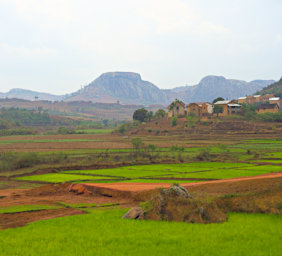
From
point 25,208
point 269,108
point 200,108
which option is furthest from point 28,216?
point 269,108

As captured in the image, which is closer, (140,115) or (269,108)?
(269,108)

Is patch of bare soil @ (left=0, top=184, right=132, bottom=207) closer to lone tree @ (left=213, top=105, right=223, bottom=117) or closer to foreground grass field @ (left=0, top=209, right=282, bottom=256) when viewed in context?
foreground grass field @ (left=0, top=209, right=282, bottom=256)

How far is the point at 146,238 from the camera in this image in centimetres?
1434

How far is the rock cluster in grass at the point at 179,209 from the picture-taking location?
17188 mm

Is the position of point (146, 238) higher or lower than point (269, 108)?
lower

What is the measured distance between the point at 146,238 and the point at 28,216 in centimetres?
977

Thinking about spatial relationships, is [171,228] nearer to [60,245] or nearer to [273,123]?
[60,245]

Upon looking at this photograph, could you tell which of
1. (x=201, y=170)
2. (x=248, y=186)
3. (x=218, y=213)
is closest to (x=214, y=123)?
(x=201, y=170)

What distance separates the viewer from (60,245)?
1397 cm

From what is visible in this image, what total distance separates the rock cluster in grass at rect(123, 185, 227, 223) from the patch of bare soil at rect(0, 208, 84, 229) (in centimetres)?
499

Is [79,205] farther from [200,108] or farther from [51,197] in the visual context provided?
[200,108]

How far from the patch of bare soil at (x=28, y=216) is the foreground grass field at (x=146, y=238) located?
1.45 m

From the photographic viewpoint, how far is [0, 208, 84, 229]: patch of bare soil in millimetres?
19234

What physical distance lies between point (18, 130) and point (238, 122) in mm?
68633
